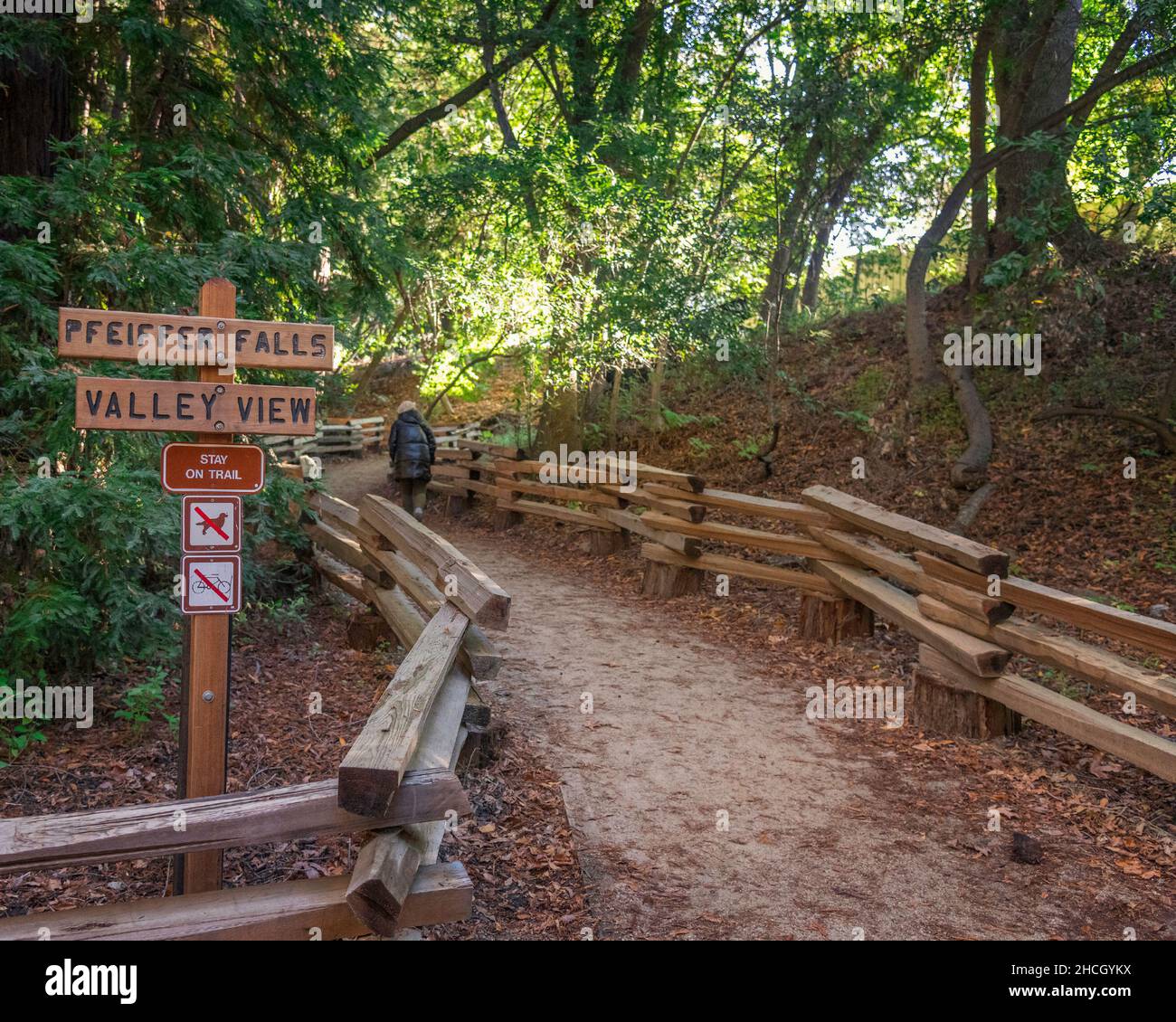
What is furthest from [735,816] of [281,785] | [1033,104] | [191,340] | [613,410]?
[613,410]

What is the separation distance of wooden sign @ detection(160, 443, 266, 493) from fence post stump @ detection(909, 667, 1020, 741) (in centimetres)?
493

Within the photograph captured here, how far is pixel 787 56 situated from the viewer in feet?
46.0

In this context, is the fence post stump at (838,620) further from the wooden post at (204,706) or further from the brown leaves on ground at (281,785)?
the wooden post at (204,706)

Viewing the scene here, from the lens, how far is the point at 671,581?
11203mm

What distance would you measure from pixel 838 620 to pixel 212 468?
629cm

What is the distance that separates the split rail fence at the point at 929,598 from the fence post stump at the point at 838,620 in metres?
0.01

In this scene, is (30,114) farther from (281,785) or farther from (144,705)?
(281,785)

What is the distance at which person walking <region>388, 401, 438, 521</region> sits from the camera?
51.1 feet

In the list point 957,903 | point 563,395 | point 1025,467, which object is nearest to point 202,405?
point 957,903

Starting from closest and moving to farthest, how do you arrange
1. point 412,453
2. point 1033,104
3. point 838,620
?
point 838,620 → point 1033,104 → point 412,453

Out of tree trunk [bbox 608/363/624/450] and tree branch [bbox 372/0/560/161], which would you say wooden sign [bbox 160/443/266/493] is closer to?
tree branch [bbox 372/0/560/161]

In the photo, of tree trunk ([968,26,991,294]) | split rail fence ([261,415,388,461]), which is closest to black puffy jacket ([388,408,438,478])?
tree trunk ([968,26,991,294])
